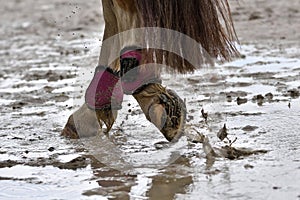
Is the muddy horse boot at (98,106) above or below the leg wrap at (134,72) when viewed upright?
below

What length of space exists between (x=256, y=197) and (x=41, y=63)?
3.35 metres

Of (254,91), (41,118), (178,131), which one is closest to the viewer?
(178,131)

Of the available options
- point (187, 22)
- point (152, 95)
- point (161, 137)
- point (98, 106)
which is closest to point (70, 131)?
point (98, 106)

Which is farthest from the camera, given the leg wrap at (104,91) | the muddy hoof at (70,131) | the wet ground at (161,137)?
the muddy hoof at (70,131)

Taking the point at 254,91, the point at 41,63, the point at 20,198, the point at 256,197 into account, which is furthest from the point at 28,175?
the point at 41,63

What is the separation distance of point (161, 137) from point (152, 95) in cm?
27

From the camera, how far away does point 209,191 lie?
7.66ft

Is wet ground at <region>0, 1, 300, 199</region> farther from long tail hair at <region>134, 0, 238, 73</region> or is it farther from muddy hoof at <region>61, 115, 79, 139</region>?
long tail hair at <region>134, 0, 238, 73</region>

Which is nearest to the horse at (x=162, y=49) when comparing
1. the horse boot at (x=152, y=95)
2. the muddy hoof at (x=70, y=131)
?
the horse boot at (x=152, y=95)

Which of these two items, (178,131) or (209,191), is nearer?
(209,191)

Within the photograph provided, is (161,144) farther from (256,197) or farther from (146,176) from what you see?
(256,197)

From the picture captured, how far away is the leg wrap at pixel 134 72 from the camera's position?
2.81m

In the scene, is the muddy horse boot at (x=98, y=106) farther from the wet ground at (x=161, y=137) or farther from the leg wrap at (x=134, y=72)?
the leg wrap at (x=134, y=72)

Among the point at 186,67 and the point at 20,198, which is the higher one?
the point at 186,67
